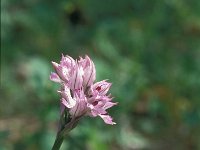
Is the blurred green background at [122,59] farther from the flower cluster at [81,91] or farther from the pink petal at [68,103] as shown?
the pink petal at [68,103]

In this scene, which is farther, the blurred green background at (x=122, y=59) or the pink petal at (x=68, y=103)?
the blurred green background at (x=122, y=59)

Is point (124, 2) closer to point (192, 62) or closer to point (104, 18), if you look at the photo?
point (104, 18)

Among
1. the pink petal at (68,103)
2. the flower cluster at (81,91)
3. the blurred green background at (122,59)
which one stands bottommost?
the pink petal at (68,103)

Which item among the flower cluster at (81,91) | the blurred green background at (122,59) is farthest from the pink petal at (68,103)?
the blurred green background at (122,59)

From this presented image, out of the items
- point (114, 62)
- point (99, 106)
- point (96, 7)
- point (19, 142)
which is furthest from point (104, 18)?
point (99, 106)

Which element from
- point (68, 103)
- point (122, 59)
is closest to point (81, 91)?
point (68, 103)

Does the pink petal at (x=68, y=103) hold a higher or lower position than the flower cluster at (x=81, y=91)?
lower

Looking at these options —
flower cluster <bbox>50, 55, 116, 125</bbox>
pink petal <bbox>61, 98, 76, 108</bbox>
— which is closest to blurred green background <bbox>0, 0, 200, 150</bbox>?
flower cluster <bbox>50, 55, 116, 125</bbox>

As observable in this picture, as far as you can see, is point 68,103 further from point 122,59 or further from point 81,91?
point 122,59
